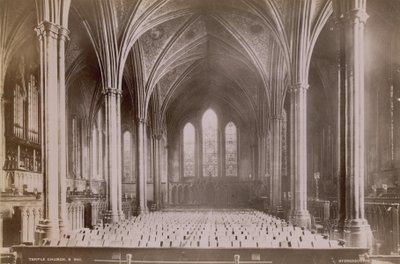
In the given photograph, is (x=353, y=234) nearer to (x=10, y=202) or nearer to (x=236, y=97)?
(x=10, y=202)

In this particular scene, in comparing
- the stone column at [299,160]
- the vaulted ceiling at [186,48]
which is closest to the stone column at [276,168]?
the vaulted ceiling at [186,48]

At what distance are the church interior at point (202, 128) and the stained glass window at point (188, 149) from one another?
3.5 inches

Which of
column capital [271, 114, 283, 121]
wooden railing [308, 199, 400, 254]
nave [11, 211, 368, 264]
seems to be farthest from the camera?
column capital [271, 114, 283, 121]

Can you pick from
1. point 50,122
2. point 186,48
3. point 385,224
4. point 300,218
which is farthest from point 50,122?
point 186,48

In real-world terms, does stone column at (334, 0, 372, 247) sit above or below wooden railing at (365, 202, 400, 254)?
above

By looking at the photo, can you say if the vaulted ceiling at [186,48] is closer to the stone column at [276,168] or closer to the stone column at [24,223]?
the stone column at [276,168]

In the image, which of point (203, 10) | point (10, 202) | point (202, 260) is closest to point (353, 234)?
point (202, 260)

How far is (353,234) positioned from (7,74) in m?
17.4

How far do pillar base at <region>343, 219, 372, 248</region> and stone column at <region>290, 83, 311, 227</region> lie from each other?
7.13m

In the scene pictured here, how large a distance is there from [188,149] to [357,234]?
28.7 meters

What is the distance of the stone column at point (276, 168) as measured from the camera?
24.3m

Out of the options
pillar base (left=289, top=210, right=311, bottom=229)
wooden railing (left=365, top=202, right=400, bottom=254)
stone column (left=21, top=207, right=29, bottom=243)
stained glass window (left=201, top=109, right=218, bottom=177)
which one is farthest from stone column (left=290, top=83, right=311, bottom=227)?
stained glass window (left=201, top=109, right=218, bottom=177)

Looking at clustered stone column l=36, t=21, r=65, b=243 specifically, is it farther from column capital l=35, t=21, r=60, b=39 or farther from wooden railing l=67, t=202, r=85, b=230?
wooden railing l=67, t=202, r=85, b=230

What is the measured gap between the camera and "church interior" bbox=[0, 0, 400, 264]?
979 cm
